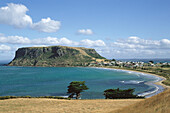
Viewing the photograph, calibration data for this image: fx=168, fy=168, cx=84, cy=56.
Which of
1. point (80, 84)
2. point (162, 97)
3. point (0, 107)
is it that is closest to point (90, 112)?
point (162, 97)

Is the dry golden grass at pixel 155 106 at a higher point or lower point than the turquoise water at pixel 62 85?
higher

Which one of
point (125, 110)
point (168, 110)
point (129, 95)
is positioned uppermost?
point (168, 110)

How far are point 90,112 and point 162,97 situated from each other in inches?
414

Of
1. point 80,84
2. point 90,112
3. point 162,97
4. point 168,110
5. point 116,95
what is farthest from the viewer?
point 80,84

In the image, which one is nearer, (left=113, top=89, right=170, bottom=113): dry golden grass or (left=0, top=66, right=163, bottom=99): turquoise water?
(left=113, top=89, right=170, bottom=113): dry golden grass

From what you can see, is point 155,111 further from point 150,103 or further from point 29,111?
point 29,111

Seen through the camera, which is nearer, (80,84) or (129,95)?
(129,95)

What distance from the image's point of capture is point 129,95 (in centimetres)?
4478

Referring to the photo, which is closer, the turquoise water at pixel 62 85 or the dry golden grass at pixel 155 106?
the dry golden grass at pixel 155 106

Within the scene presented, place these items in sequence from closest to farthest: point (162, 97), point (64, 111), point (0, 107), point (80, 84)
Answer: point (162, 97) → point (64, 111) → point (0, 107) → point (80, 84)

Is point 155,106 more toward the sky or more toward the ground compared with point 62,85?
more toward the sky

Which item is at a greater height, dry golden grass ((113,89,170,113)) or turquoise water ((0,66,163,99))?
dry golden grass ((113,89,170,113))

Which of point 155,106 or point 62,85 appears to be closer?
point 155,106

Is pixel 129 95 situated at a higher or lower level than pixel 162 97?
lower
